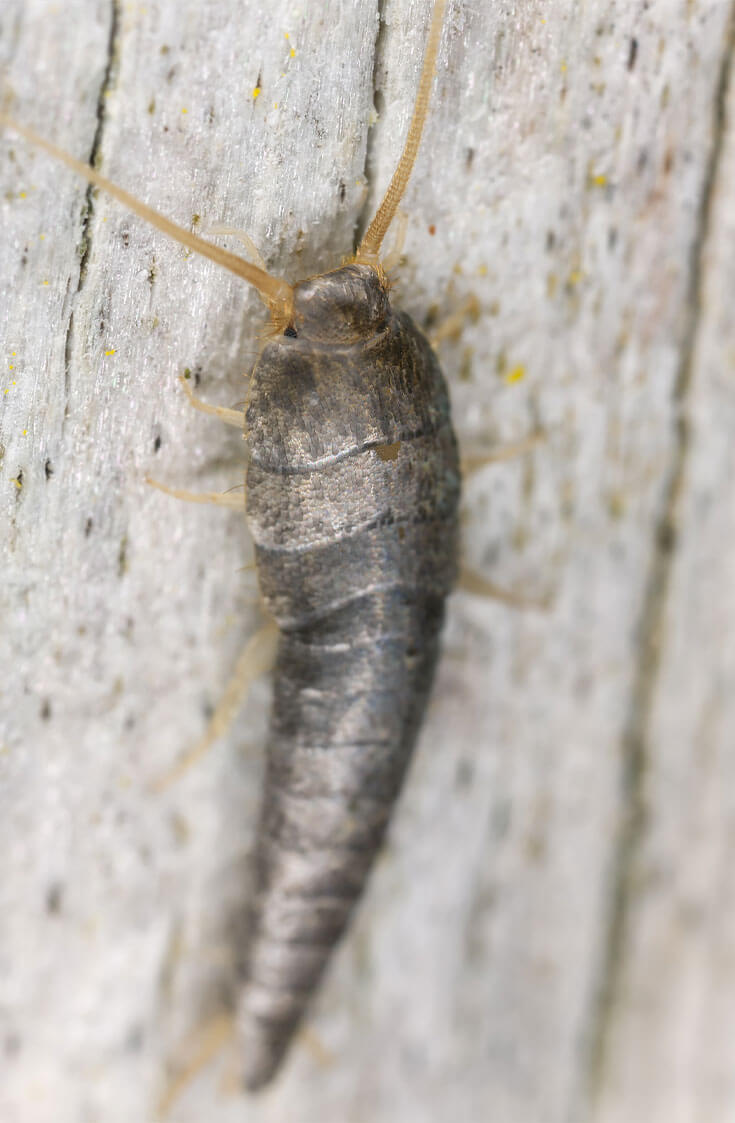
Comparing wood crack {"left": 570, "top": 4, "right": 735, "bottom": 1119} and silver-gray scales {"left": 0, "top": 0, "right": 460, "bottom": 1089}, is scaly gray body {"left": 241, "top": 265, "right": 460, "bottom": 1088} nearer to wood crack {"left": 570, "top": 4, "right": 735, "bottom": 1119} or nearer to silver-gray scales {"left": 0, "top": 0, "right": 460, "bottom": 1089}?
silver-gray scales {"left": 0, "top": 0, "right": 460, "bottom": 1089}

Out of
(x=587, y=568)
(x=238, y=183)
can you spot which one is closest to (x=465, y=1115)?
(x=587, y=568)

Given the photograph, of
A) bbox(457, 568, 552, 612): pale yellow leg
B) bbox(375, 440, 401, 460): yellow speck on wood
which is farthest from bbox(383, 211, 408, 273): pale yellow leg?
Result: bbox(457, 568, 552, 612): pale yellow leg

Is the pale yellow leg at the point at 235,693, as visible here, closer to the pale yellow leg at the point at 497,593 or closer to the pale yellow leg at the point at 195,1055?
the pale yellow leg at the point at 497,593

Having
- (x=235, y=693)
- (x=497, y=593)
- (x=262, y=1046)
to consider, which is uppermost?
(x=497, y=593)

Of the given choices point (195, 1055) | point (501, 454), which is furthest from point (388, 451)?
point (195, 1055)

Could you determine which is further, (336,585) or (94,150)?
(336,585)

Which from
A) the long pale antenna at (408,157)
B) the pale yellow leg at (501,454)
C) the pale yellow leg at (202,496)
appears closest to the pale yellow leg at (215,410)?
the pale yellow leg at (202,496)

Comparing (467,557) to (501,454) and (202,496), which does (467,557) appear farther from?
(202,496)
